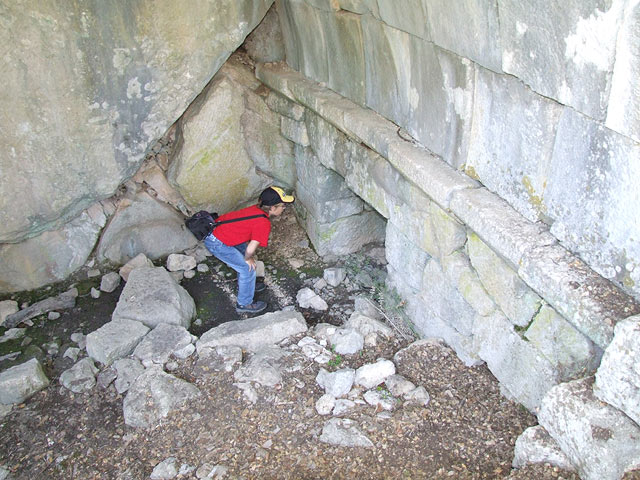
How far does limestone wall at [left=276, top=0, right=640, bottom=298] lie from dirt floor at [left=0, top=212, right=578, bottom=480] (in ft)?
3.33

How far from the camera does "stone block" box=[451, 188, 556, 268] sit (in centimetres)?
261

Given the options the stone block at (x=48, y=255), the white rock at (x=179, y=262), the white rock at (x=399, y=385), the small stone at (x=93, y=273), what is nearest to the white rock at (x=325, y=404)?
the white rock at (x=399, y=385)

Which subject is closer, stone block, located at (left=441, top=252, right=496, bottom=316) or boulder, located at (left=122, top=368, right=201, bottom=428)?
stone block, located at (left=441, top=252, right=496, bottom=316)

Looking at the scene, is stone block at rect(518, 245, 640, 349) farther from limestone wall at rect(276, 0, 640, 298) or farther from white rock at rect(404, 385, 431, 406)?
white rock at rect(404, 385, 431, 406)

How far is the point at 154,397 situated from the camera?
3379 mm

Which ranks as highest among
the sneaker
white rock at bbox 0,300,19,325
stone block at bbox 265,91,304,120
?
stone block at bbox 265,91,304,120

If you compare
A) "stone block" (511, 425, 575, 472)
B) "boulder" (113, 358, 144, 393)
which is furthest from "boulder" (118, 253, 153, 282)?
"stone block" (511, 425, 575, 472)

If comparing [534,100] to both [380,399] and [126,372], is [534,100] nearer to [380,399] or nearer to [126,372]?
[380,399]

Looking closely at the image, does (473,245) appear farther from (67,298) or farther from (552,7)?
(67,298)

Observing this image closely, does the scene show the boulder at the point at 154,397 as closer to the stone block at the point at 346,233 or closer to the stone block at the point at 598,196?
the stone block at the point at 346,233

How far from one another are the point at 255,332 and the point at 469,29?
7.33 feet

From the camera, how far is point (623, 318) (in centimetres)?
218

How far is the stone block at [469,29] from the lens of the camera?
2.56 meters

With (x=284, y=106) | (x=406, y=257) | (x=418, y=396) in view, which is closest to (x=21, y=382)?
(x=418, y=396)
